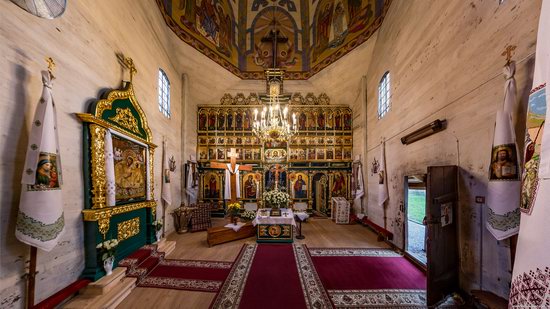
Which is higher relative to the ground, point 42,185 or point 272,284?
point 42,185

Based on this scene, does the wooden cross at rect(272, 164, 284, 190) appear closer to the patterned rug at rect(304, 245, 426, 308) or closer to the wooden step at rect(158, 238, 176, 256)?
the patterned rug at rect(304, 245, 426, 308)

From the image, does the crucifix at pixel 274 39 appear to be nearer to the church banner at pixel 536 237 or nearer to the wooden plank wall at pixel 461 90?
the wooden plank wall at pixel 461 90

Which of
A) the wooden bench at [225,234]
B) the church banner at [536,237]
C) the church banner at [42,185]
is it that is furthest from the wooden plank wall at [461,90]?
Answer: the church banner at [42,185]

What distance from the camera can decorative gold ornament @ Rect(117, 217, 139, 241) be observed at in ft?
15.5

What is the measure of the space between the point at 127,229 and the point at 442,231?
22.8 feet

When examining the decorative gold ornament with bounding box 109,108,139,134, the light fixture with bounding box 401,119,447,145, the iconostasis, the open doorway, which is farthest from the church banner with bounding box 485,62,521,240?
the iconostasis

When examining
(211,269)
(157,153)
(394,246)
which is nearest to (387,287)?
(394,246)

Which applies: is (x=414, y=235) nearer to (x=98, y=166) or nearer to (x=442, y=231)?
(x=442, y=231)

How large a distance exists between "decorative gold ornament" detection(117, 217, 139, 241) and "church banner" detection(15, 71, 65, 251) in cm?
199

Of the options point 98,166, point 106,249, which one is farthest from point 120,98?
point 106,249

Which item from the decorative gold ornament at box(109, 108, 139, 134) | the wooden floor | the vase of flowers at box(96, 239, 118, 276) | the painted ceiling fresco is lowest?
the wooden floor

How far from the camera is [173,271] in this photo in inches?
193

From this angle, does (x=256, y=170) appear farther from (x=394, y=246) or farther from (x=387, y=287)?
(x=387, y=287)

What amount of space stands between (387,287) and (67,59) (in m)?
7.54
